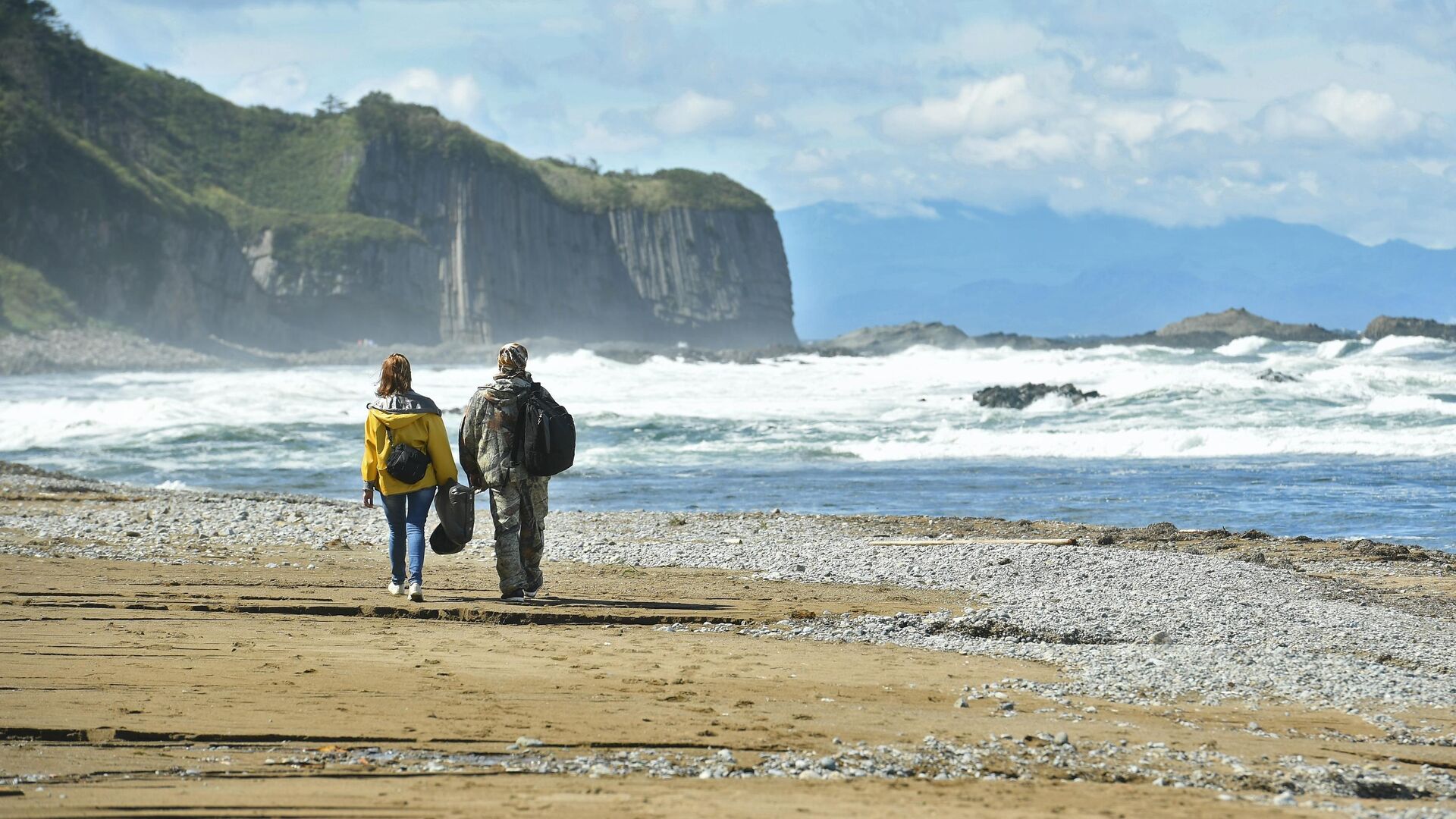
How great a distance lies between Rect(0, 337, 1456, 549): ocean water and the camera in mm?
18766

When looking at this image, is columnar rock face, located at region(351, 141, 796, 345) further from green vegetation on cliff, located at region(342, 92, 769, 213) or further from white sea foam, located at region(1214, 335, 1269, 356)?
white sea foam, located at region(1214, 335, 1269, 356)

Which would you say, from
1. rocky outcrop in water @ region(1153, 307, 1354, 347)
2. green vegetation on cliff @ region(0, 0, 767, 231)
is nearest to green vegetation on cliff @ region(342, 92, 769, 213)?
green vegetation on cliff @ region(0, 0, 767, 231)

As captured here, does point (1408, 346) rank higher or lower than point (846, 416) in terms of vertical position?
higher

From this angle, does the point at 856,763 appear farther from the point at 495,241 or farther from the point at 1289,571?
the point at 495,241

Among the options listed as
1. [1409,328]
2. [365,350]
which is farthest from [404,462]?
[365,350]

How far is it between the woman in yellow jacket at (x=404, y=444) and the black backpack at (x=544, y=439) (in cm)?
47

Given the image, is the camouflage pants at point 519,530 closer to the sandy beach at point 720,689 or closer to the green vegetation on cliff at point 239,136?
the sandy beach at point 720,689

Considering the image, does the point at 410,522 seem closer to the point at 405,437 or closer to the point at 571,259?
the point at 405,437

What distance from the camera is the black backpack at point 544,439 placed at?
8617 millimetres

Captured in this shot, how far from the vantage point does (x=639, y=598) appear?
9.49 m

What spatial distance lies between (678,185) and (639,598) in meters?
120

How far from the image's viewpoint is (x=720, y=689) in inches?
257

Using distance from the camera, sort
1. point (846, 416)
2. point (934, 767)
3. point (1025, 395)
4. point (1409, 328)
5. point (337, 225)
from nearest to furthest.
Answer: point (934, 767) → point (846, 416) → point (1025, 395) → point (1409, 328) → point (337, 225)

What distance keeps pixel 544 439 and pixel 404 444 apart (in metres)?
0.85
